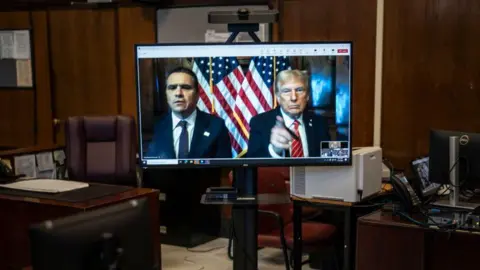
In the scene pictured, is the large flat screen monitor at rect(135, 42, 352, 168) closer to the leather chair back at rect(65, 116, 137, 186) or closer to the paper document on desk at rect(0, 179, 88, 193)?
the paper document on desk at rect(0, 179, 88, 193)

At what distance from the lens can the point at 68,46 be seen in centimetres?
599

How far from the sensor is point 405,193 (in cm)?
345

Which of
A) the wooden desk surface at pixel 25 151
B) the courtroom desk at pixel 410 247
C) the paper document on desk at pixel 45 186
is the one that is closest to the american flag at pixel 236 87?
the courtroom desk at pixel 410 247

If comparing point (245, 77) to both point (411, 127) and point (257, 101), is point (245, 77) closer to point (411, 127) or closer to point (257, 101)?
point (257, 101)

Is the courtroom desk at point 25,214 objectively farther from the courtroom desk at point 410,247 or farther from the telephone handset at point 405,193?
the telephone handset at point 405,193

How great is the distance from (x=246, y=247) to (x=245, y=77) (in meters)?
0.88

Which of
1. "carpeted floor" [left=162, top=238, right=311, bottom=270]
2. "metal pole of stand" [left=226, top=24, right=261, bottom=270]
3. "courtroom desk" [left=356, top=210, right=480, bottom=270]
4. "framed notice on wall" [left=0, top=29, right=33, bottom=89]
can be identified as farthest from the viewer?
"framed notice on wall" [left=0, top=29, right=33, bottom=89]

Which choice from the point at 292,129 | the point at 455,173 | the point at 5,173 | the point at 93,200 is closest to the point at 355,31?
the point at 455,173

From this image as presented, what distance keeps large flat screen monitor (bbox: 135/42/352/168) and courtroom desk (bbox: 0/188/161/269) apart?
2.28 feet

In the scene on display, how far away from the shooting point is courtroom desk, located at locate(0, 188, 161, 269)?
11.4 ft

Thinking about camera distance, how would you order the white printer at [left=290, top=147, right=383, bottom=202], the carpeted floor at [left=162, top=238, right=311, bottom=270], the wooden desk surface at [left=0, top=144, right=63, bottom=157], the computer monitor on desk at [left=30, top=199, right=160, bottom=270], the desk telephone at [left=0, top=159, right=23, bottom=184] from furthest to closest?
the carpeted floor at [left=162, top=238, right=311, bottom=270] → the wooden desk surface at [left=0, top=144, right=63, bottom=157] → the desk telephone at [left=0, top=159, right=23, bottom=184] → the white printer at [left=290, top=147, right=383, bottom=202] → the computer monitor on desk at [left=30, top=199, right=160, bottom=270]

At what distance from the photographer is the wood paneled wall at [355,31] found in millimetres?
4727

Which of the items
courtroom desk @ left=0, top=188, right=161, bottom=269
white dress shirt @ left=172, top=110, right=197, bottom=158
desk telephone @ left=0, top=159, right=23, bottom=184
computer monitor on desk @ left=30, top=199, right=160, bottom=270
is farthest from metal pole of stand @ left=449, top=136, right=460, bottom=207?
desk telephone @ left=0, top=159, right=23, bottom=184

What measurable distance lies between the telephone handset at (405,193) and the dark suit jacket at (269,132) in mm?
719
